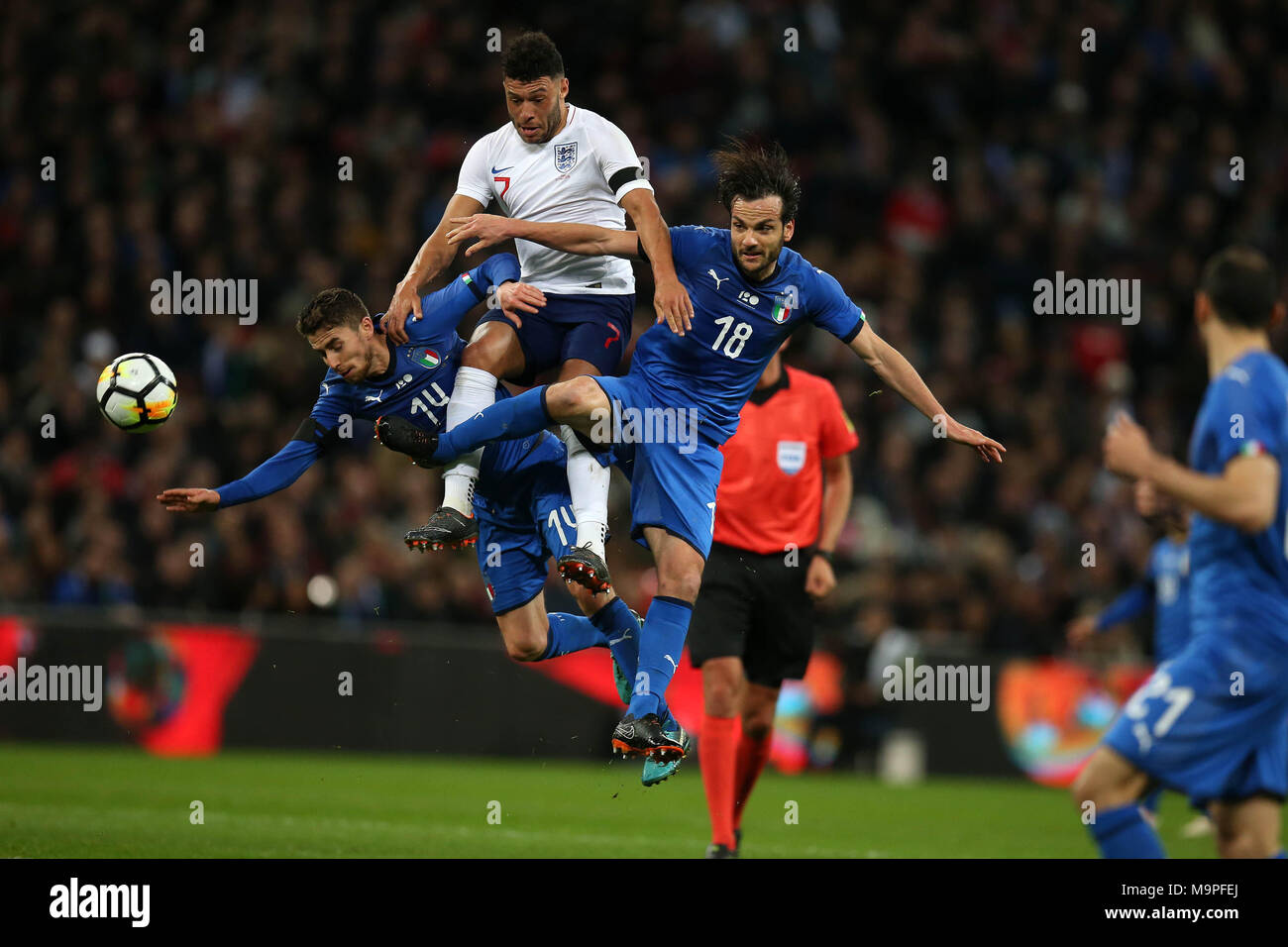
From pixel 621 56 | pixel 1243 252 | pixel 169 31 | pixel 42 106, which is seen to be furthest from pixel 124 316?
pixel 1243 252

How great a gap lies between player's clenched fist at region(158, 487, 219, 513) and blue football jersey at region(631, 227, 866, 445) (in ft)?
7.13

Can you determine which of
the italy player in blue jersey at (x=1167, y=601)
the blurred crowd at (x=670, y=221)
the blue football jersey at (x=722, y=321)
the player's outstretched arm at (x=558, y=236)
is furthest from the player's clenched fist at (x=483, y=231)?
the blurred crowd at (x=670, y=221)

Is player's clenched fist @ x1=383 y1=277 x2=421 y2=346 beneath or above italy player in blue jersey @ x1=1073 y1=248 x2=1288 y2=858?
above

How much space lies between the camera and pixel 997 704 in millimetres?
14867

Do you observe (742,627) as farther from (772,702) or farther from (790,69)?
(790,69)

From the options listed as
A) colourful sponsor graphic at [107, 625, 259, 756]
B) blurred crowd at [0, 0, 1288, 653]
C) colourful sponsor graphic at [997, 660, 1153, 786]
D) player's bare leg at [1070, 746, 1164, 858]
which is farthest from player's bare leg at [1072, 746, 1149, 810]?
colourful sponsor graphic at [107, 625, 259, 756]

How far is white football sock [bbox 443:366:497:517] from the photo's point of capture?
7789mm

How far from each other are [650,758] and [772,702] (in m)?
1.93

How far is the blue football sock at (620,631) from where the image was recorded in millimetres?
8242

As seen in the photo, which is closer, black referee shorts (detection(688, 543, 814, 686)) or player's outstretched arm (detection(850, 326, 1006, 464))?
player's outstretched arm (detection(850, 326, 1006, 464))

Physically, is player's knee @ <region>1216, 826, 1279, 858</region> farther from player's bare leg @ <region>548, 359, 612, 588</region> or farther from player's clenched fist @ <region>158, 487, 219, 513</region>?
player's clenched fist @ <region>158, 487, 219, 513</region>

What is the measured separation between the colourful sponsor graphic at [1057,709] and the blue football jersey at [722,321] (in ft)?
26.2

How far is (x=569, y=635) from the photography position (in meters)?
8.49
